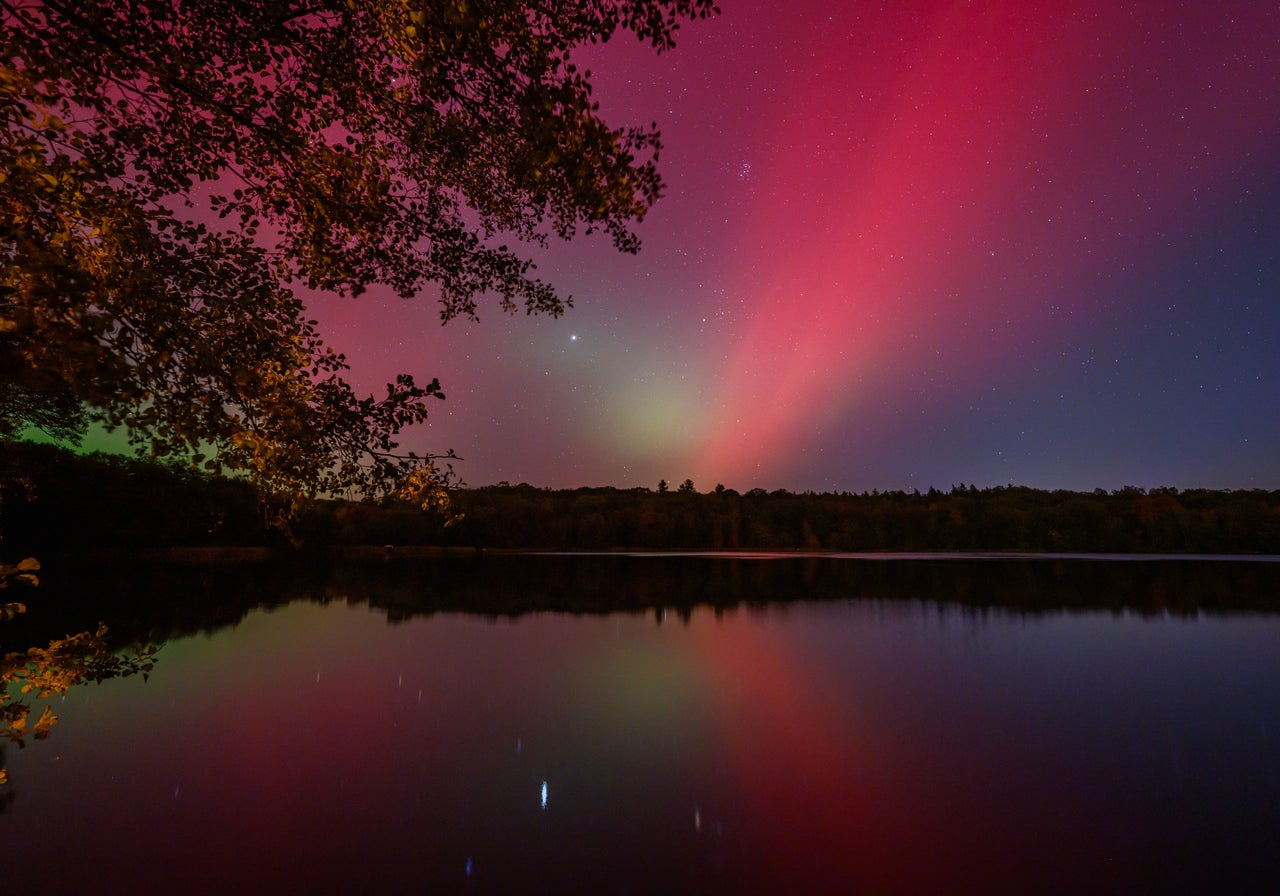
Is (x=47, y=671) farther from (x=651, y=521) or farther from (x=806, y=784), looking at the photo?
(x=651, y=521)

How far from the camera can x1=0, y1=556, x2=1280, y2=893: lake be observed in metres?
9.08

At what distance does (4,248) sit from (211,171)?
3.06m

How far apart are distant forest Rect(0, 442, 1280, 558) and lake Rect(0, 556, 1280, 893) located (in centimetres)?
5240

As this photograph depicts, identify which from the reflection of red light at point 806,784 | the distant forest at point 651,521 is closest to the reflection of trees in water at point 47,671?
the reflection of red light at point 806,784

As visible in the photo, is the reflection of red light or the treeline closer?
the reflection of red light

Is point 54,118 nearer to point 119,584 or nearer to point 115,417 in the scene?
point 115,417

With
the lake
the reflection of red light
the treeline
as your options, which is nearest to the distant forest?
the treeline

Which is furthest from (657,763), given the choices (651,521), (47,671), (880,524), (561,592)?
(880,524)

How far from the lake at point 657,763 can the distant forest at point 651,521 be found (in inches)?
2063

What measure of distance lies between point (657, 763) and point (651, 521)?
6111 inches

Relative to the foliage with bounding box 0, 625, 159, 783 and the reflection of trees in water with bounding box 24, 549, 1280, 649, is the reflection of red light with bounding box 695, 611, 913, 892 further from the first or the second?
the reflection of trees in water with bounding box 24, 549, 1280, 649

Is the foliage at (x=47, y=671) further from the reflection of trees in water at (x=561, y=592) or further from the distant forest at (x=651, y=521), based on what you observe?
the distant forest at (x=651, y=521)

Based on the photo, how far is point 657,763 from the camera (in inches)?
526

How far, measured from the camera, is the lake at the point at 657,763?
908cm
